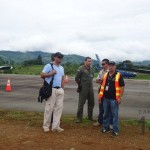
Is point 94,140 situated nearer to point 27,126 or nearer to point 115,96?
point 115,96

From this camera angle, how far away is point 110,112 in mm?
9086

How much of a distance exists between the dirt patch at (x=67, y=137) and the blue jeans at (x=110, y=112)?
232mm

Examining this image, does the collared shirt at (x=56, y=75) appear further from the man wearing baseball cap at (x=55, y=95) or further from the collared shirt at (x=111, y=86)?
the collared shirt at (x=111, y=86)

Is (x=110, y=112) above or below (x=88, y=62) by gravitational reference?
below

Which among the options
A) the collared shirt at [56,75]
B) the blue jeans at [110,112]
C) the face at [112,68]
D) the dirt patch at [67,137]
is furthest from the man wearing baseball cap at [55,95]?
the face at [112,68]

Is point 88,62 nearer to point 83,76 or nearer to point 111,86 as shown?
point 83,76

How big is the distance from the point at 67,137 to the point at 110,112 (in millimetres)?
1337

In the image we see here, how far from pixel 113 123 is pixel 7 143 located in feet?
8.18

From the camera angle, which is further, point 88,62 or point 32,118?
point 32,118

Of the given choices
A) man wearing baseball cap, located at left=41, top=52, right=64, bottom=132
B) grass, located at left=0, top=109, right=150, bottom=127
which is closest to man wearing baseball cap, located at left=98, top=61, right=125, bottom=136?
man wearing baseball cap, located at left=41, top=52, right=64, bottom=132

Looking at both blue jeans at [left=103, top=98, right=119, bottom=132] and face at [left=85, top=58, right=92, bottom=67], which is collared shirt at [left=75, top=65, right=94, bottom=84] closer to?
face at [left=85, top=58, right=92, bottom=67]

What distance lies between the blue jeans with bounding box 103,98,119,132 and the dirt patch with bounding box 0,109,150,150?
0.76 feet

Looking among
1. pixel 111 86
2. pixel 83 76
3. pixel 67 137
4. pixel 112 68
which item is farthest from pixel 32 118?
pixel 112 68

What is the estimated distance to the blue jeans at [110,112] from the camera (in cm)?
876
